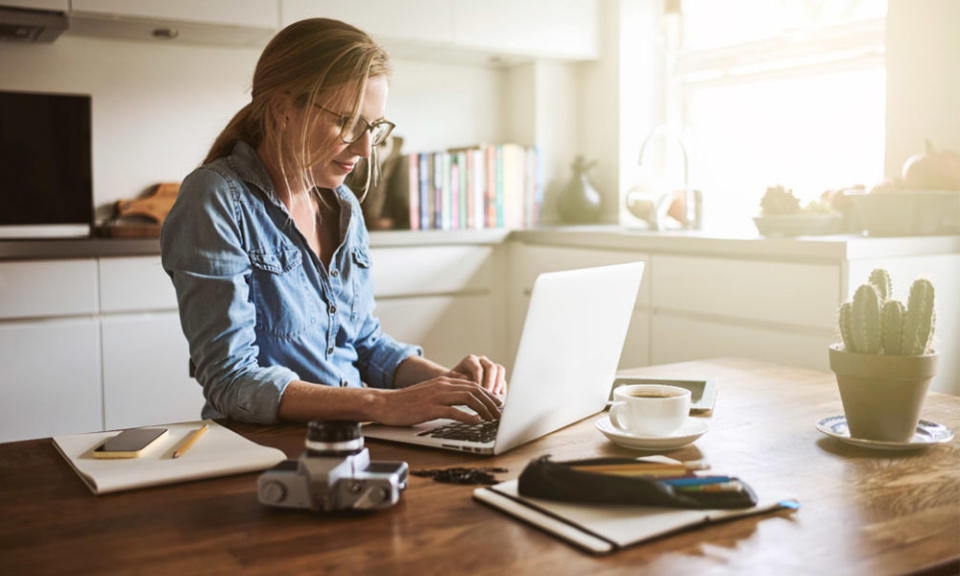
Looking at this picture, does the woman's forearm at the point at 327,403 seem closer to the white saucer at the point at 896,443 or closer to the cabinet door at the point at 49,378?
the white saucer at the point at 896,443

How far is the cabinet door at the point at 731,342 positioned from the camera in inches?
101

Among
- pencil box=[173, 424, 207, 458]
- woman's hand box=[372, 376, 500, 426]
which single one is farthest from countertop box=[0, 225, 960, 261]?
pencil box=[173, 424, 207, 458]

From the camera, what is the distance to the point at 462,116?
4141mm

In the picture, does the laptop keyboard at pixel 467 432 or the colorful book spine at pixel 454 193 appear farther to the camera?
the colorful book spine at pixel 454 193

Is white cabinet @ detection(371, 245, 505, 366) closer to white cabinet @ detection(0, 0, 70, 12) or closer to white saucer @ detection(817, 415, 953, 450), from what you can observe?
white cabinet @ detection(0, 0, 70, 12)

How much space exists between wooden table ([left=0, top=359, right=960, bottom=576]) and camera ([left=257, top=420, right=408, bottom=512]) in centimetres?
1

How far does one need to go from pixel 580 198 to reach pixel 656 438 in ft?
9.47

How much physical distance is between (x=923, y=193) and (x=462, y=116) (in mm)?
2122

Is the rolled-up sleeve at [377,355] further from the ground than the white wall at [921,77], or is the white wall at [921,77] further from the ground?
the white wall at [921,77]

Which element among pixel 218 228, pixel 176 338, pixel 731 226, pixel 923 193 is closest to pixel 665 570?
pixel 218 228

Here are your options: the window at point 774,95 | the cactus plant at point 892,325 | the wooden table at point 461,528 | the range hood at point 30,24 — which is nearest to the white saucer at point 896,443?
the wooden table at point 461,528

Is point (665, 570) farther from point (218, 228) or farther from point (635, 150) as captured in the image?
point (635, 150)

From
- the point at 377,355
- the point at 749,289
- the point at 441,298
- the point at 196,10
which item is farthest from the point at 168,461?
the point at 441,298

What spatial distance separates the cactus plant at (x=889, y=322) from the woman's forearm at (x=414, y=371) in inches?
27.7
